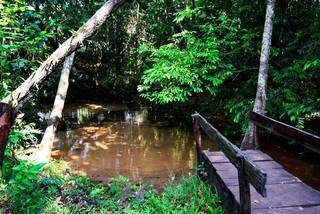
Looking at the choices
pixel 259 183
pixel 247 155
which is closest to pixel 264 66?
pixel 247 155

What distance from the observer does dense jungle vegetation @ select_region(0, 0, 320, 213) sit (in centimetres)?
505

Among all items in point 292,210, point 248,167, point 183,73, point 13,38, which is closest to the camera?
point 248,167

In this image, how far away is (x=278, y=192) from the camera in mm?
4176

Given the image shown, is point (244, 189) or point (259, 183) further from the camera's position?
point (244, 189)

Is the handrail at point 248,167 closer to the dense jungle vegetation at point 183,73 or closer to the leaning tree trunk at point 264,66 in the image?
the dense jungle vegetation at point 183,73

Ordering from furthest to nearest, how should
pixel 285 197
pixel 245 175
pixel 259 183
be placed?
pixel 285 197, pixel 245 175, pixel 259 183

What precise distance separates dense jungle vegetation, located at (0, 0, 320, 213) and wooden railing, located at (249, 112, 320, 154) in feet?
5.00

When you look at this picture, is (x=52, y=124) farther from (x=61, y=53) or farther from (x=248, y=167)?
(x=248, y=167)

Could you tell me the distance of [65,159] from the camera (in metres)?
8.80

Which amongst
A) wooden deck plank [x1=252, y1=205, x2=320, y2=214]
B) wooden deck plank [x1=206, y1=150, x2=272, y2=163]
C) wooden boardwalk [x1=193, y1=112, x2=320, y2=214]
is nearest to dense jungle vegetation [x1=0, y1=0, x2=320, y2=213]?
wooden boardwalk [x1=193, y1=112, x2=320, y2=214]

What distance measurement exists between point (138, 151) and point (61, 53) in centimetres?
504

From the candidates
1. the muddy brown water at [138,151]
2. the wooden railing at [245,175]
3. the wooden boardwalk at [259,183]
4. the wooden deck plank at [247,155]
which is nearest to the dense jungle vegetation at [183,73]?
the wooden boardwalk at [259,183]

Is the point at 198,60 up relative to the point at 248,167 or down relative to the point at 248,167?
up

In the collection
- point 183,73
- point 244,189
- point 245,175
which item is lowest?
point 244,189
